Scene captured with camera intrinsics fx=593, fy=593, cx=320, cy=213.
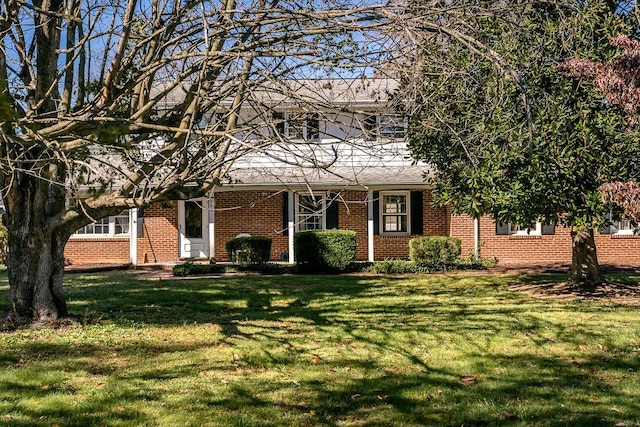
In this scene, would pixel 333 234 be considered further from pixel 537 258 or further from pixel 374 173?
pixel 537 258

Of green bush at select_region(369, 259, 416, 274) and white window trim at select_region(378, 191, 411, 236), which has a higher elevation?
white window trim at select_region(378, 191, 411, 236)

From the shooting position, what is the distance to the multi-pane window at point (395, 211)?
2033cm

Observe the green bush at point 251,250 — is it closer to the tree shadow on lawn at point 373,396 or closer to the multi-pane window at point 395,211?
the multi-pane window at point 395,211

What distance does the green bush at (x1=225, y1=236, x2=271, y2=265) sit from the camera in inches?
720

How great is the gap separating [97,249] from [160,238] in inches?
91.0

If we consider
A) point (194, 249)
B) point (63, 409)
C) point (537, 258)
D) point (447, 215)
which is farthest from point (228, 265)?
point (63, 409)

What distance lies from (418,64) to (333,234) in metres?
11.7

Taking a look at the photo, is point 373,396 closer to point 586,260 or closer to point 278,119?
point 278,119

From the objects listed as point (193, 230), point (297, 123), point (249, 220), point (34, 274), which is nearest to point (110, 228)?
point (193, 230)

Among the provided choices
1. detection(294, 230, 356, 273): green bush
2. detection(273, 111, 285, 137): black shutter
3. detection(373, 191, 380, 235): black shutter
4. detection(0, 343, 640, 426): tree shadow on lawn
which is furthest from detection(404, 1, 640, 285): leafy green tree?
detection(373, 191, 380, 235): black shutter

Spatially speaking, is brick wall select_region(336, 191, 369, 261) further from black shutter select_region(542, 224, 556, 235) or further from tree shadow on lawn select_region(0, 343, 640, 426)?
tree shadow on lawn select_region(0, 343, 640, 426)

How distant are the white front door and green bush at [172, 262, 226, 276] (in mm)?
3133

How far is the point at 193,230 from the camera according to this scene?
831 inches

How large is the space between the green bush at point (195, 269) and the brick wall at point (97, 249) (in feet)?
14.2
